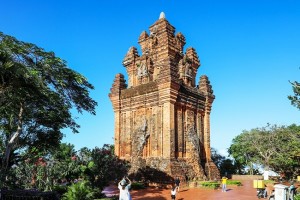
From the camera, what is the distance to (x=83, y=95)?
46.4 feet

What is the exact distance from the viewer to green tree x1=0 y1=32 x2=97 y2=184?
10.9m

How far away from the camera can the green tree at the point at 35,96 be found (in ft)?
35.7

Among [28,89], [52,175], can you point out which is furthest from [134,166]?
[28,89]

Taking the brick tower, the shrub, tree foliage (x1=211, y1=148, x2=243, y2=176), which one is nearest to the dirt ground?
the brick tower

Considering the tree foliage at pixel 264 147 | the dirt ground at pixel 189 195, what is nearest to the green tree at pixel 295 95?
the dirt ground at pixel 189 195

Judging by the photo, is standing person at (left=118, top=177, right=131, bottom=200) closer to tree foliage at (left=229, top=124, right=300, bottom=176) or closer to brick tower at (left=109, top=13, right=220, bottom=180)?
brick tower at (left=109, top=13, right=220, bottom=180)

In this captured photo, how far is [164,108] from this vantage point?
22.5m

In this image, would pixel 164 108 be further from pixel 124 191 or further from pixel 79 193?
pixel 124 191

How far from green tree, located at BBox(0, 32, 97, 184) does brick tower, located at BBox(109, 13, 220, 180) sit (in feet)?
27.1

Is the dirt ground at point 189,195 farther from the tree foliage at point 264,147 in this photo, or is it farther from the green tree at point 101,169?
the tree foliage at point 264,147

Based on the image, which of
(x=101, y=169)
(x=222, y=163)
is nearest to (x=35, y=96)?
(x=101, y=169)

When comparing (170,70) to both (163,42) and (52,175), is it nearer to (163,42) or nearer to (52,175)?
(163,42)

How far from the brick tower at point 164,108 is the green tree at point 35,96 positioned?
8274 millimetres

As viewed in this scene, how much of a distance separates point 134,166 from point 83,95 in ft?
33.8
